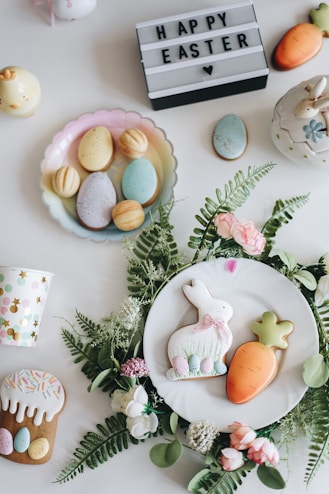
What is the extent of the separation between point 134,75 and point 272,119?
34 centimetres

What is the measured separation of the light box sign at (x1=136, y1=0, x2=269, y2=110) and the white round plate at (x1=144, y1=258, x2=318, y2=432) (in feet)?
1.28

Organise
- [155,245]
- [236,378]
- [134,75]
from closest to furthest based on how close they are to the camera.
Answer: [236,378], [155,245], [134,75]

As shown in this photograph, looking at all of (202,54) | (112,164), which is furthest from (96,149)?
(202,54)

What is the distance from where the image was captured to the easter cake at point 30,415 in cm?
123

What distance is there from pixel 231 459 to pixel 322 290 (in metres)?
0.38

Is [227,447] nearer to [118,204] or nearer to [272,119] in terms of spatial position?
[118,204]

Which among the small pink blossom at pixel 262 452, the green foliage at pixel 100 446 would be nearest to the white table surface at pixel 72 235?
the green foliage at pixel 100 446

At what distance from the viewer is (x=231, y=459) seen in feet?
3.67

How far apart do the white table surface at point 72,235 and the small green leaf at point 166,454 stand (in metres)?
0.08

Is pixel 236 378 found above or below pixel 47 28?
below

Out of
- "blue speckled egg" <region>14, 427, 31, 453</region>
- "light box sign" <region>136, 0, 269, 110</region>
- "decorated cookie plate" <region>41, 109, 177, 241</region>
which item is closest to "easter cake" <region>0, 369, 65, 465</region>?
"blue speckled egg" <region>14, 427, 31, 453</region>

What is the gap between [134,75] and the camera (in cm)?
136

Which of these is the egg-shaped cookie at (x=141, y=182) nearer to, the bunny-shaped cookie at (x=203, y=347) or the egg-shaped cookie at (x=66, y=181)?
the egg-shaped cookie at (x=66, y=181)

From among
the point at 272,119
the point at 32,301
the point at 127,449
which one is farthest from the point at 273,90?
the point at 127,449
